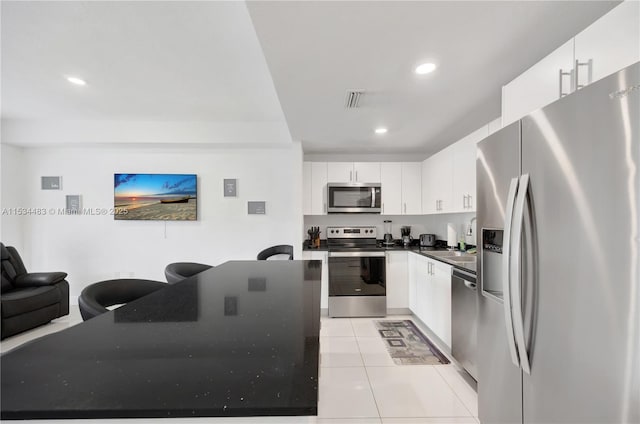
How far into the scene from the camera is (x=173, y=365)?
2.06 ft

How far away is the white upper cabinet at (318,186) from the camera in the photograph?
3.91 m

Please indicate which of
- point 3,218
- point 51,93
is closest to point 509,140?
point 51,93

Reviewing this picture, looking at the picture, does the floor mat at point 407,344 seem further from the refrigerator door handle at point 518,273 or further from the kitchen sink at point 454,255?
the refrigerator door handle at point 518,273

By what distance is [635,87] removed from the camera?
80 cm

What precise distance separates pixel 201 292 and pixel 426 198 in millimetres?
3260

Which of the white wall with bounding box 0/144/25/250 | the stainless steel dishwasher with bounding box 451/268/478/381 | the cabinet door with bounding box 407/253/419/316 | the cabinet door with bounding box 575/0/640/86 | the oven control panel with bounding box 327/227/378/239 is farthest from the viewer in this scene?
the oven control panel with bounding box 327/227/378/239

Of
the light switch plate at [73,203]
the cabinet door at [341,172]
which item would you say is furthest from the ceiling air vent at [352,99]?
the light switch plate at [73,203]

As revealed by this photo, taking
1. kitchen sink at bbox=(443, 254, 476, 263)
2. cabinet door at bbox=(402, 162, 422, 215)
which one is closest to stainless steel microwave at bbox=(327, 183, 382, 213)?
cabinet door at bbox=(402, 162, 422, 215)

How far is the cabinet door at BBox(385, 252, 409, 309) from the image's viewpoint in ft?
11.9

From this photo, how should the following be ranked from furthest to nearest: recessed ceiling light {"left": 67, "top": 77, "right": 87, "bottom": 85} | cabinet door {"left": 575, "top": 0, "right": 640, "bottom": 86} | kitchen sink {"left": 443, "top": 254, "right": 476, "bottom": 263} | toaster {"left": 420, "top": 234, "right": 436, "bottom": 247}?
1. toaster {"left": 420, "top": 234, "right": 436, "bottom": 247}
2. kitchen sink {"left": 443, "top": 254, "right": 476, "bottom": 263}
3. recessed ceiling light {"left": 67, "top": 77, "right": 87, "bottom": 85}
4. cabinet door {"left": 575, "top": 0, "right": 640, "bottom": 86}

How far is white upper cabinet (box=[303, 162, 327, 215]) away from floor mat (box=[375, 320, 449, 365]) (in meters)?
Result: 1.68

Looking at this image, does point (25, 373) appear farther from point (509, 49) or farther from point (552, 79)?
point (509, 49)

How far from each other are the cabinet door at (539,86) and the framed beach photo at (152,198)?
3820 mm

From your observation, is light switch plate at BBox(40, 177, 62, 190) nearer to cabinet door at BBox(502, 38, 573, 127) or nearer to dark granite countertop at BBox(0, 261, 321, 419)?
dark granite countertop at BBox(0, 261, 321, 419)
